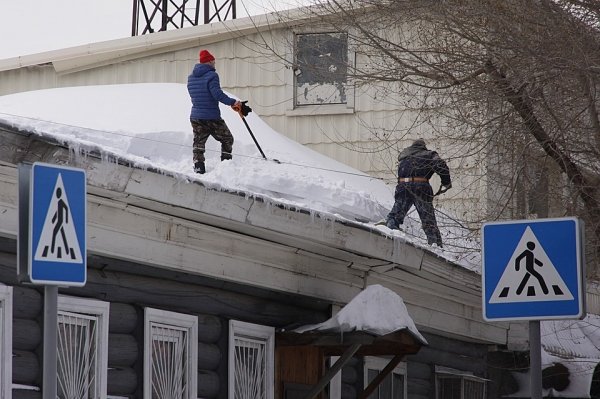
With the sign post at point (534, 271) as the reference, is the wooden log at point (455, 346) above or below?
below

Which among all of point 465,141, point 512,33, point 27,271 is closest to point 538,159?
point 465,141

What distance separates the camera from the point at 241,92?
20047mm

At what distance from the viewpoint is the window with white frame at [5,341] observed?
8383 millimetres

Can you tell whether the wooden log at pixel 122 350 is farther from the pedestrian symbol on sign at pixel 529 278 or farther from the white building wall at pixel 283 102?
the white building wall at pixel 283 102

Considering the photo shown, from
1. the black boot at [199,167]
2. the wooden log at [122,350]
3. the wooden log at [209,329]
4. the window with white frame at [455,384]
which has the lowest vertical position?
the window with white frame at [455,384]

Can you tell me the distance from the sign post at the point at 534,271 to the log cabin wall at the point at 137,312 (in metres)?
3.06

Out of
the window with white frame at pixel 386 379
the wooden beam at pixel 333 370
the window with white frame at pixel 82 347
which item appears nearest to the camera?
the window with white frame at pixel 82 347

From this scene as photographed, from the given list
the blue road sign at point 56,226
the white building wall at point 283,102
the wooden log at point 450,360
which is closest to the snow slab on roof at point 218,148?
the white building wall at point 283,102

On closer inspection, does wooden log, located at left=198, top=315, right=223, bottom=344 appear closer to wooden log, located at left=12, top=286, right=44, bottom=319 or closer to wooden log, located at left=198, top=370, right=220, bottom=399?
wooden log, located at left=198, top=370, right=220, bottom=399

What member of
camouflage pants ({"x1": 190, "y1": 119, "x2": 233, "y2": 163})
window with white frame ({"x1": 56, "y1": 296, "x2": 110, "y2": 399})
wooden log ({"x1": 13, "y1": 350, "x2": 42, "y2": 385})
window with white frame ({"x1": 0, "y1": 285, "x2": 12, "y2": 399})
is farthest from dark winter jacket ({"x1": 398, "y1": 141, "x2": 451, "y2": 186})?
window with white frame ({"x1": 0, "y1": 285, "x2": 12, "y2": 399})

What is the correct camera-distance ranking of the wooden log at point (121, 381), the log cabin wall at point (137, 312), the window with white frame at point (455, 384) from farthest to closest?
the window with white frame at point (455, 384) < the wooden log at point (121, 381) < the log cabin wall at point (137, 312)

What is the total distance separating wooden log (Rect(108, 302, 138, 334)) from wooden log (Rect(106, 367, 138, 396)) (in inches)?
10.8

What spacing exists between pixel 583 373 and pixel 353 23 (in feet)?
21.3

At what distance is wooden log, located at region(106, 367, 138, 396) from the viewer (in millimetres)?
9625
